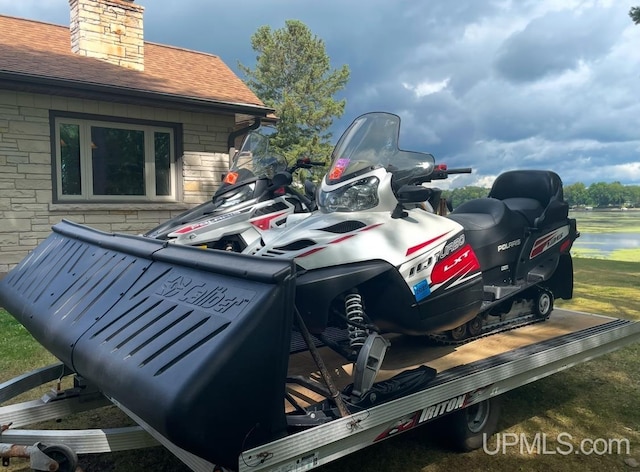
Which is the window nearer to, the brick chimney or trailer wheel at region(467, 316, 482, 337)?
the brick chimney

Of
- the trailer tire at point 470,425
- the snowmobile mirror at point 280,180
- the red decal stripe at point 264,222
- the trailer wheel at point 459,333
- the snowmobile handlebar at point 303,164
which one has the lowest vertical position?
the trailer tire at point 470,425

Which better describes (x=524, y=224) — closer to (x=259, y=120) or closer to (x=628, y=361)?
(x=628, y=361)

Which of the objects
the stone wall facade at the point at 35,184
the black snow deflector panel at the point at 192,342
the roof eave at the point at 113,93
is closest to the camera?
the black snow deflector panel at the point at 192,342

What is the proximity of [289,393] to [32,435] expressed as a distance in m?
1.10

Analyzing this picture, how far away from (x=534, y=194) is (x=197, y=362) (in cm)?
368

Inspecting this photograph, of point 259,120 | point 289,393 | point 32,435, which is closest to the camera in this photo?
point 32,435

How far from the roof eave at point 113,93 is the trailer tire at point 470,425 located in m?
6.98

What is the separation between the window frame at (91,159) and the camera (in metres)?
8.22

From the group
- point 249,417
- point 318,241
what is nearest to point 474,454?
point 318,241

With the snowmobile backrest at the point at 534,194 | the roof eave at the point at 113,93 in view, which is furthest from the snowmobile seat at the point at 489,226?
the roof eave at the point at 113,93

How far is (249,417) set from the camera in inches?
73.7

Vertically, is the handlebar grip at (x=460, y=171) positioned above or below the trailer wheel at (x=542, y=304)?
above

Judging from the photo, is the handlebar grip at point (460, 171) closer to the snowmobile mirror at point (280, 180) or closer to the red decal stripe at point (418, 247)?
the red decal stripe at point (418, 247)

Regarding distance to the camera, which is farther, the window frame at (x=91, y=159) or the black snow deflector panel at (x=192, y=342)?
the window frame at (x=91, y=159)
